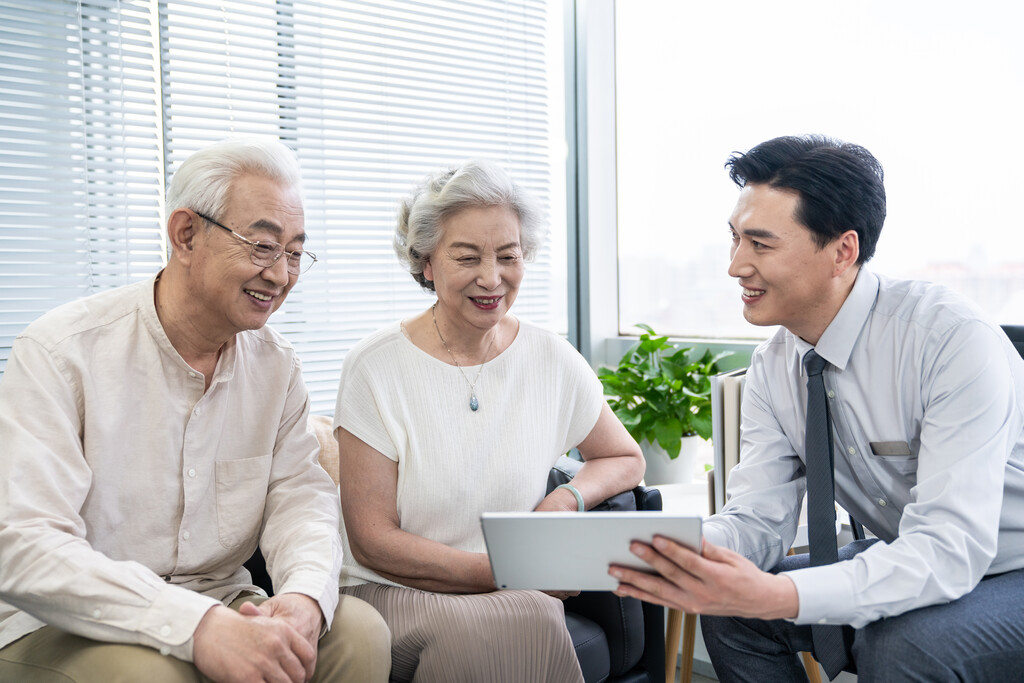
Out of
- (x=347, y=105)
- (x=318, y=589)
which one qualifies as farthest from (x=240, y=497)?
(x=347, y=105)

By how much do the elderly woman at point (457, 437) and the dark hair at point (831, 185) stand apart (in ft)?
1.90

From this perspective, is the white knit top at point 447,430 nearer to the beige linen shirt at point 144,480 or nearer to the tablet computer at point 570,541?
the beige linen shirt at point 144,480

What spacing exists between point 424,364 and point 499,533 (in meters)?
0.67

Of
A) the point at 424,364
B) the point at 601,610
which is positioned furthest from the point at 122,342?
the point at 601,610

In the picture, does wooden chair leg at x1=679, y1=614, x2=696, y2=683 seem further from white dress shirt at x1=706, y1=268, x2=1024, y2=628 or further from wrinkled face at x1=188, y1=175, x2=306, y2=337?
wrinkled face at x1=188, y1=175, x2=306, y2=337

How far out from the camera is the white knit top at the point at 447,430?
1.81 meters

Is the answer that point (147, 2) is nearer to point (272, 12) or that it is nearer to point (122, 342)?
point (272, 12)

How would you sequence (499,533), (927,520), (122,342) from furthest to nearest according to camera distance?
1. (122,342)
2. (927,520)
3. (499,533)

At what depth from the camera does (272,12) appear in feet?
9.45

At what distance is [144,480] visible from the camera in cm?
154

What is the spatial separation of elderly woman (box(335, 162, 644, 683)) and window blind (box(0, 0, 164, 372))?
1.13m

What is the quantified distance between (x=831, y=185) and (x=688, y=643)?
53.3 inches

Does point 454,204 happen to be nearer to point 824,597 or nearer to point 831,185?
point 831,185

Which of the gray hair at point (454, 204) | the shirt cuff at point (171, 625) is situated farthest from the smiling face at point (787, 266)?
the shirt cuff at point (171, 625)
